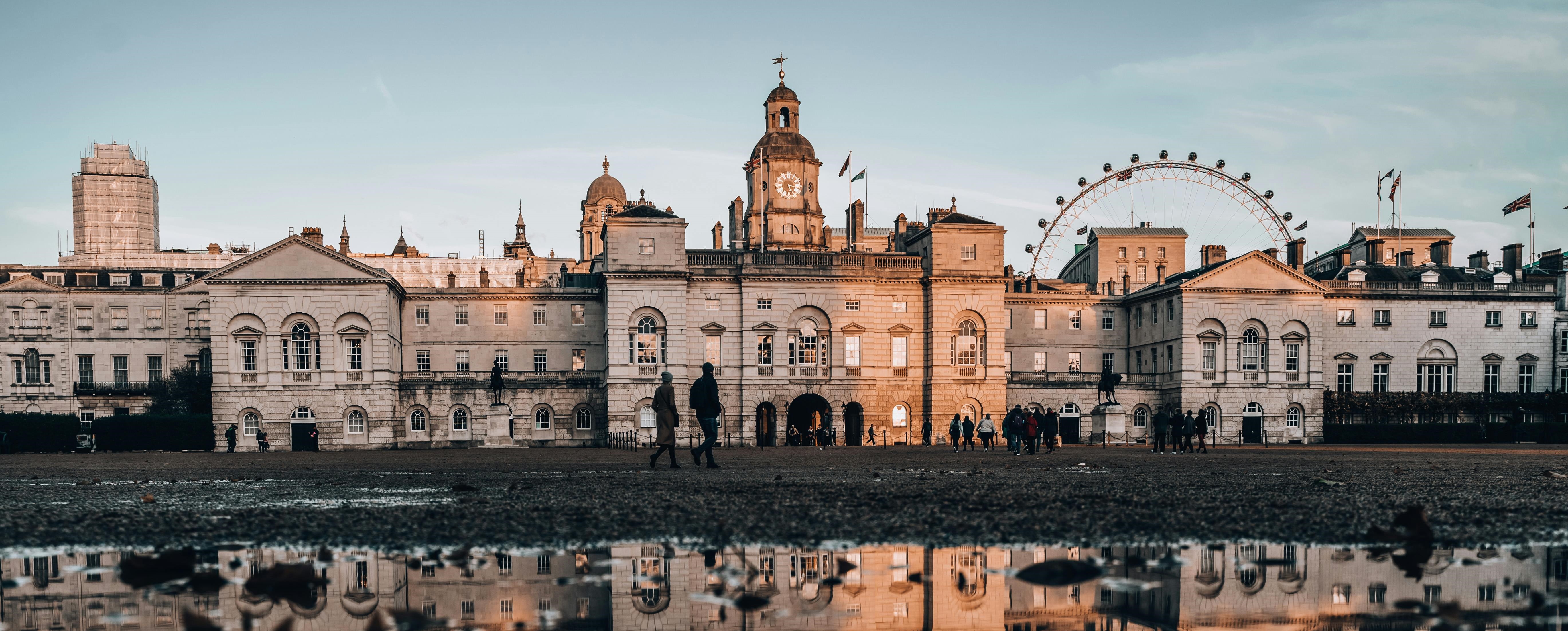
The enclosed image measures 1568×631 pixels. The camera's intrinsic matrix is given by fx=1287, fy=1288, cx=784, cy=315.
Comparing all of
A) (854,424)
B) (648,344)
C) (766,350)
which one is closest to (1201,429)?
(854,424)

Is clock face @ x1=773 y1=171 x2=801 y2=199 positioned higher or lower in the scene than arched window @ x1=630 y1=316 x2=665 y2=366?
higher

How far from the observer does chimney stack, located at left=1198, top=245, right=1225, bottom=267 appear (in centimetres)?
7500

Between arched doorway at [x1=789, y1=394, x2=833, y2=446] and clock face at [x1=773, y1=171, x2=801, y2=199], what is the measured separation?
37.6 feet

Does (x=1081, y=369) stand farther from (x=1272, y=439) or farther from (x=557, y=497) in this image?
(x=557, y=497)

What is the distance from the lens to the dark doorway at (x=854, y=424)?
6356cm

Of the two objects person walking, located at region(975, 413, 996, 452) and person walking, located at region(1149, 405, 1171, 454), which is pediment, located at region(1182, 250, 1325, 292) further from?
person walking, located at region(1149, 405, 1171, 454)

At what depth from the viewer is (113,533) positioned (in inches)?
406

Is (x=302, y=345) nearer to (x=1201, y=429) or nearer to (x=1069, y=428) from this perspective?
(x=1069, y=428)

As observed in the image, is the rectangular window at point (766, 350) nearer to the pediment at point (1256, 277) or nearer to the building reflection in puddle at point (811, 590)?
the pediment at point (1256, 277)

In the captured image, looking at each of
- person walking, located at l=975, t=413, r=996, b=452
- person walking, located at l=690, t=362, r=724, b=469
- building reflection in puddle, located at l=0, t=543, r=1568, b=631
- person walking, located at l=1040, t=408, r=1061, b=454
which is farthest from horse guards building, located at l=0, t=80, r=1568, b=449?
building reflection in puddle, located at l=0, t=543, r=1568, b=631

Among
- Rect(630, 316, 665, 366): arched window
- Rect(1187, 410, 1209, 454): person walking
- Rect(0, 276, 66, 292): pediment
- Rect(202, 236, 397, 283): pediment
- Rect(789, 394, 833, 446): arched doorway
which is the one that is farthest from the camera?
Rect(0, 276, 66, 292): pediment

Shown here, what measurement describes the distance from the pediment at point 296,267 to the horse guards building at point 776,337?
11 cm

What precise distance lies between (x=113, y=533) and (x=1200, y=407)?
205 feet

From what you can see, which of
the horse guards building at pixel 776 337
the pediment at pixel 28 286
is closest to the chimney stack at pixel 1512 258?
the horse guards building at pixel 776 337
